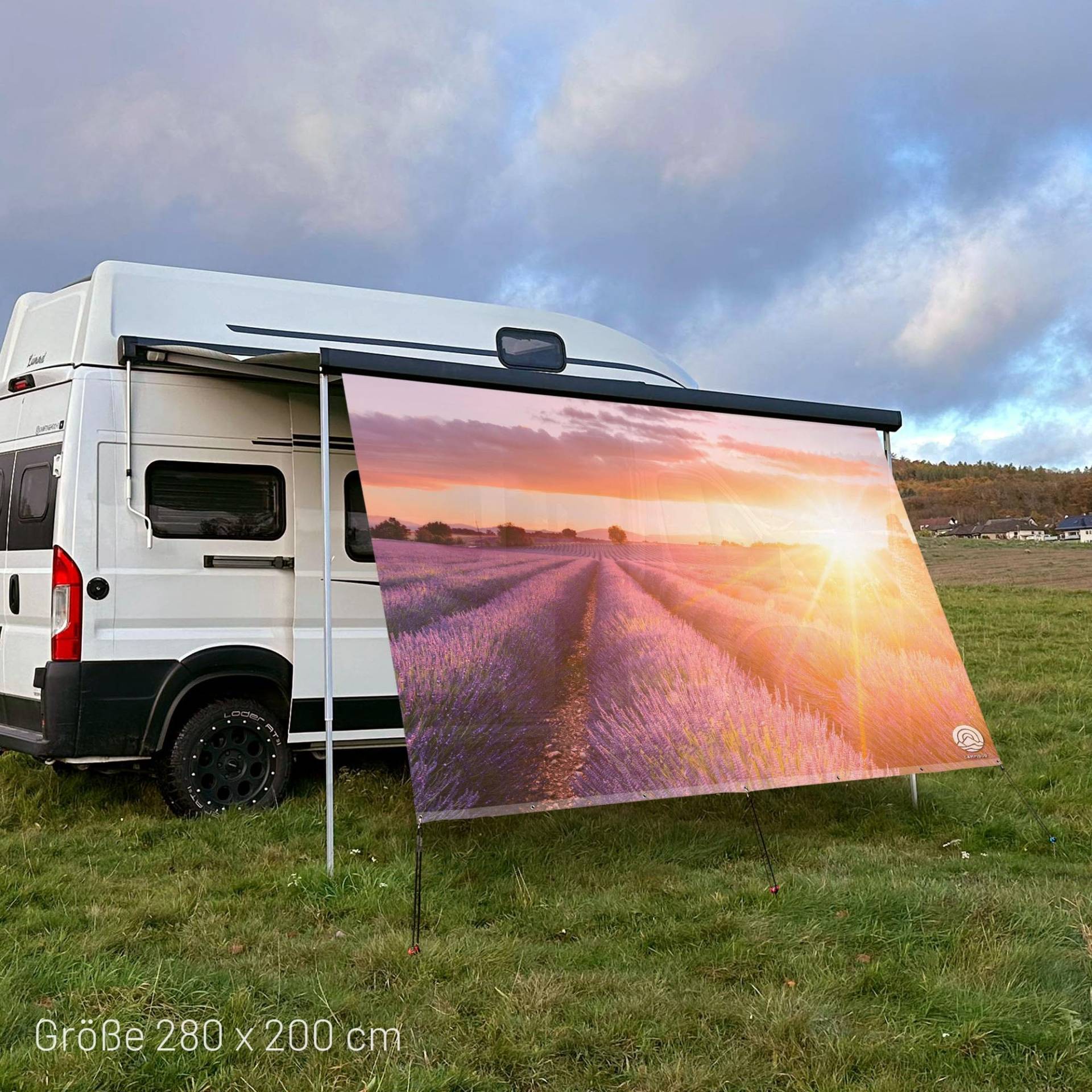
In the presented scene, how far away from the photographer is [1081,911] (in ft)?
14.9

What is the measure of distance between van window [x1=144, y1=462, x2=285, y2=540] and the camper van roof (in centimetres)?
70

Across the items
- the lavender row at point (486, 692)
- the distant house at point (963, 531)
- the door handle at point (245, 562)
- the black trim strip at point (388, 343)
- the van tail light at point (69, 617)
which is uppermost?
the distant house at point (963, 531)

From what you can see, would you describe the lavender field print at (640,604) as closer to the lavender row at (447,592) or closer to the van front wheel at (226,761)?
the lavender row at (447,592)

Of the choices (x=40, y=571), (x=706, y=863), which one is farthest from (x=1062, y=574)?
(x=40, y=571)

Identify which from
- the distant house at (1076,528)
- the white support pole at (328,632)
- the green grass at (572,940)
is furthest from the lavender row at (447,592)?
the distant house at (1076,528)

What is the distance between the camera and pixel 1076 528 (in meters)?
57.7

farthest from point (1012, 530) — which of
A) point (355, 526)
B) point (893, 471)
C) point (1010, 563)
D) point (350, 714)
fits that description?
point (350, 714)

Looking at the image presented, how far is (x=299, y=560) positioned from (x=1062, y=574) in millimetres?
23094

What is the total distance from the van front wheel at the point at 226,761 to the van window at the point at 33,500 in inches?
51.7

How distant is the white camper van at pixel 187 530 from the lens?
19.1ft

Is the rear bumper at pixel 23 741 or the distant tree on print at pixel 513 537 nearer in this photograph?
the distant tree on print at pixel 513 537

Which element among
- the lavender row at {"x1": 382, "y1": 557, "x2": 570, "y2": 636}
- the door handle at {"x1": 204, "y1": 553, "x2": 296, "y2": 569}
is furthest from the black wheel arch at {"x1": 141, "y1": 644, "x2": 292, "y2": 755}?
the lavender row at {"x1": 382, "y1": 557, "x2": 570, "y2": 636}

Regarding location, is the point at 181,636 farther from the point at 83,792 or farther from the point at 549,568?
the point at 549,568

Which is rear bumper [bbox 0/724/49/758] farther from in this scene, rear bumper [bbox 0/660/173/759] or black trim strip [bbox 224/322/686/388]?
black trim strip [bbox 224/322/686/388]
